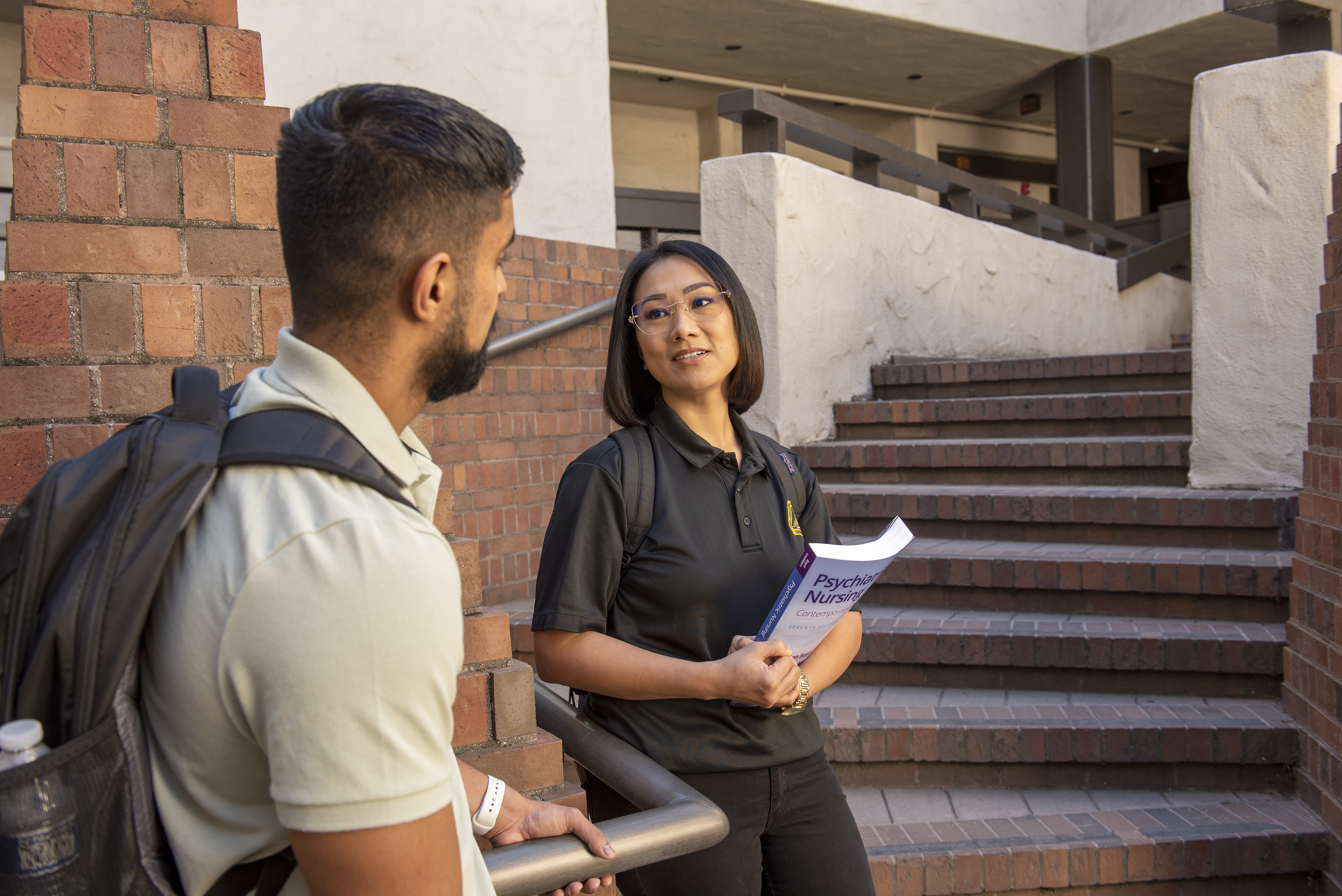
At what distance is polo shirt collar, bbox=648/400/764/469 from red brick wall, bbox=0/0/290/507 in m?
0.68

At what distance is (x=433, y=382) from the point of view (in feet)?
3.02

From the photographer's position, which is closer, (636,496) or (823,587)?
(823,587)

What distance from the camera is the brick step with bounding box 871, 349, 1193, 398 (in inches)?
211

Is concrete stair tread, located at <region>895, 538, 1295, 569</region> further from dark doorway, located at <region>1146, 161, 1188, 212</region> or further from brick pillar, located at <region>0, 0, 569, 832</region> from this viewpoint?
dark doorway, located at <region>1146, 161, 1188, 212</region>

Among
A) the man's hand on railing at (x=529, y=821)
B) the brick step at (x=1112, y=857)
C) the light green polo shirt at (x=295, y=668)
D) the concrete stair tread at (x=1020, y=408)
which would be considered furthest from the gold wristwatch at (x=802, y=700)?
the concrete stair tread at (x=1020, y=408)

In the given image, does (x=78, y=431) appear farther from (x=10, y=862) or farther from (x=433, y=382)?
(x=10, y=862)

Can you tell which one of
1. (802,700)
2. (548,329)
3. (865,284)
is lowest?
(802,700)

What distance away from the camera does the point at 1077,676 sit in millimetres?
3645

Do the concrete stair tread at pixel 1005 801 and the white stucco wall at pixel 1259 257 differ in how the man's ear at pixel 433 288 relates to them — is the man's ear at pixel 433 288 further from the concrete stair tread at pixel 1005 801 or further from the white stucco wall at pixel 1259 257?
the white stucco wall at pixel 1259 257

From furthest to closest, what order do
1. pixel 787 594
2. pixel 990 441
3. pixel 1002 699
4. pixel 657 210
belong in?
pixel 657 210
pixel 990 441
pixel 1002 699
pixel 787 594

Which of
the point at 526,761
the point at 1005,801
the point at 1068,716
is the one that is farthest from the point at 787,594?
the point at 1068,716

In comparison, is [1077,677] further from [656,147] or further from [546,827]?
[656,147]

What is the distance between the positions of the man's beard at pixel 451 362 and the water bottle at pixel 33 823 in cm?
39

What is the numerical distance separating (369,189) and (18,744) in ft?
1.57
